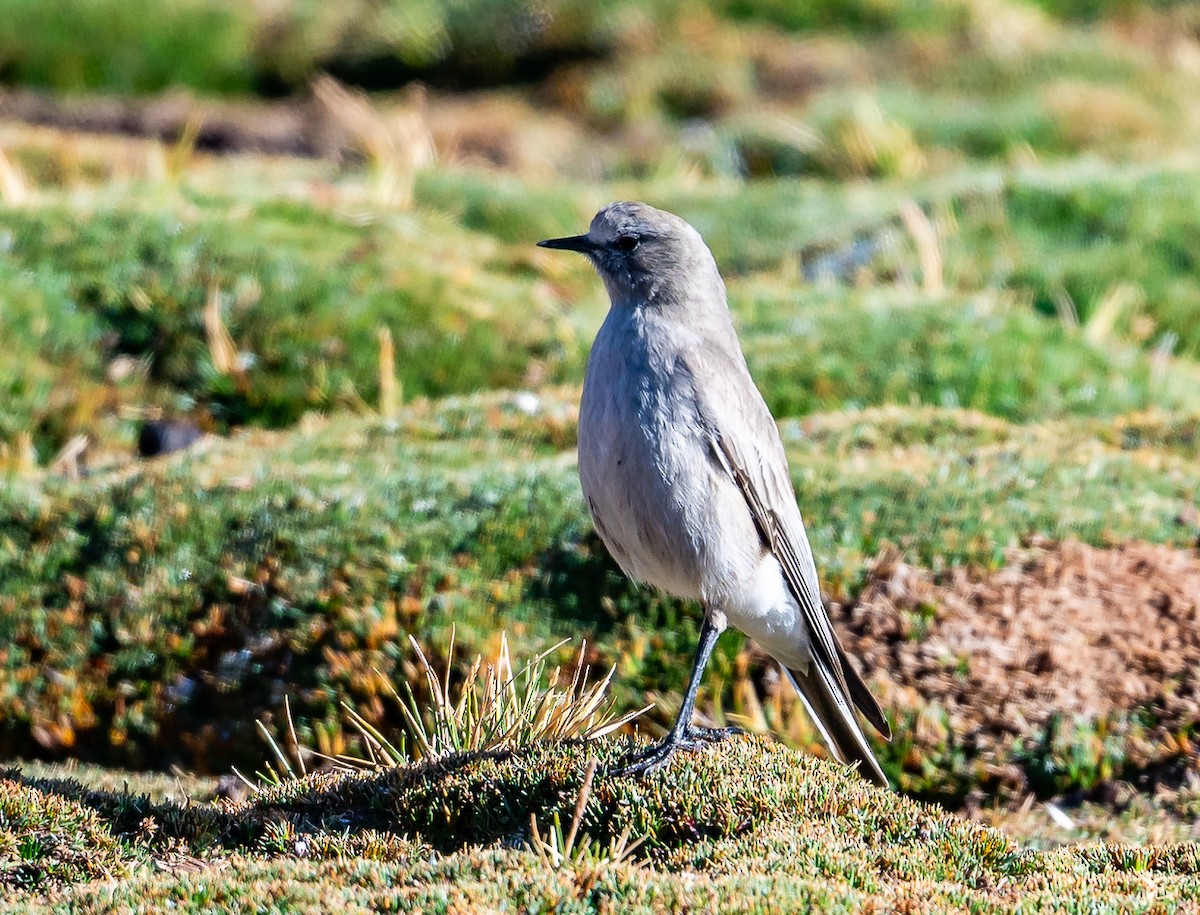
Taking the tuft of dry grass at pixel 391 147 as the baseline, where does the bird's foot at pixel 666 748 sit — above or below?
below

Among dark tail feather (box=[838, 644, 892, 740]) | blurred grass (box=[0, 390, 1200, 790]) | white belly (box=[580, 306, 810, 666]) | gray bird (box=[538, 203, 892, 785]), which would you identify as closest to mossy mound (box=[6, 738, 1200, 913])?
gray bird (box=[538, 203, 892, 785])

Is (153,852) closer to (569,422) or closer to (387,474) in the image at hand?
(387,474)

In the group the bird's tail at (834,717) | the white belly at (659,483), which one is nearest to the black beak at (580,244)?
the white belly at (659,483)

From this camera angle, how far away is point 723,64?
31.3 meters

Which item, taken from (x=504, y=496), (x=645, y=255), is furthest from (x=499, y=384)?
(x=645, y=255)

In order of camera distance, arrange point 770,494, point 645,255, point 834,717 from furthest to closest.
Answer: point 834,717, point 645,255, point 770,494

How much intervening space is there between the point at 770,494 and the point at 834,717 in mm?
1179

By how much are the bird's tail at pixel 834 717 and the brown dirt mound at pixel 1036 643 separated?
1.04 metres

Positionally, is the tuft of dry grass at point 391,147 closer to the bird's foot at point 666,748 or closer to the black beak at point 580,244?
Answer: the black beak at point 580,244

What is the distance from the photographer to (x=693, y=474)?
6426 mm

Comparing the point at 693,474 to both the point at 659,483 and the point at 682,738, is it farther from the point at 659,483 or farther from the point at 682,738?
the point at 682,738

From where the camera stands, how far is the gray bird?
6363mm

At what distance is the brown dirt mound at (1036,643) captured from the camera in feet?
26.8

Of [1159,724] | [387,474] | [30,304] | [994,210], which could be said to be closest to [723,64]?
[994,210]
